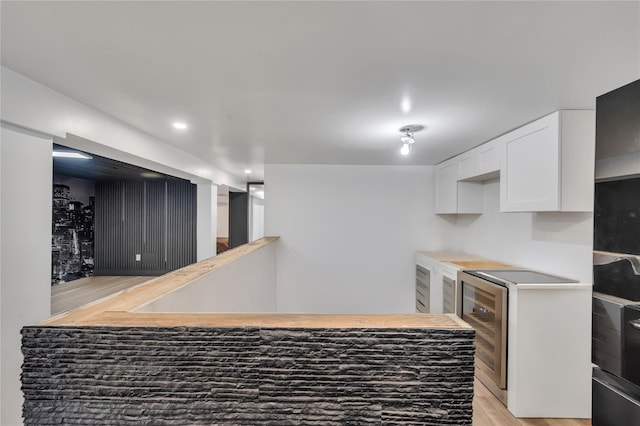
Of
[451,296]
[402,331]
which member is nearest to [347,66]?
[402,331]

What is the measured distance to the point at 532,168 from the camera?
2.40 m

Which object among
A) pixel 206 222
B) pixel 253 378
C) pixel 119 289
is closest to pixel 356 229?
pixel 206 222

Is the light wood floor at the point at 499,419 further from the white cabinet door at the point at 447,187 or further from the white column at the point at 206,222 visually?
the white column at the point at 206,222

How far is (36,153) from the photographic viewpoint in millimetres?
1787

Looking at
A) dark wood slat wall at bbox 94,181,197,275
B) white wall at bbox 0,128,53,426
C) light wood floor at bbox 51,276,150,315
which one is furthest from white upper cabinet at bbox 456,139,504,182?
dark wood slat wall at bbox 94,181,197,275

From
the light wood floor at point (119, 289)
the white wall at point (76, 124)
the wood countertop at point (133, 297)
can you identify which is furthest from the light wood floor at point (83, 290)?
the wood countertop at point (133, 297)

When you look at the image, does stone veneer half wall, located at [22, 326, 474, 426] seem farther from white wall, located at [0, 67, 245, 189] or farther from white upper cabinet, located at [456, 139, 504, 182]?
white upper cabinet, located at [456, 139, 504, 182]

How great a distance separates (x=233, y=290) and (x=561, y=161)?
2591 millimetres

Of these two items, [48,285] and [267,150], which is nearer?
[48,285]

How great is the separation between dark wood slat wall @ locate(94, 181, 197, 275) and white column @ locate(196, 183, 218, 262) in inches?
81.5

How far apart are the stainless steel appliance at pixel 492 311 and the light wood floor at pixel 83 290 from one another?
484 centimetres

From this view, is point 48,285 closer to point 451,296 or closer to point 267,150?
point 267,150

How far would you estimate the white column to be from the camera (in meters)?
4.85

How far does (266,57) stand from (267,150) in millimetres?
2236
